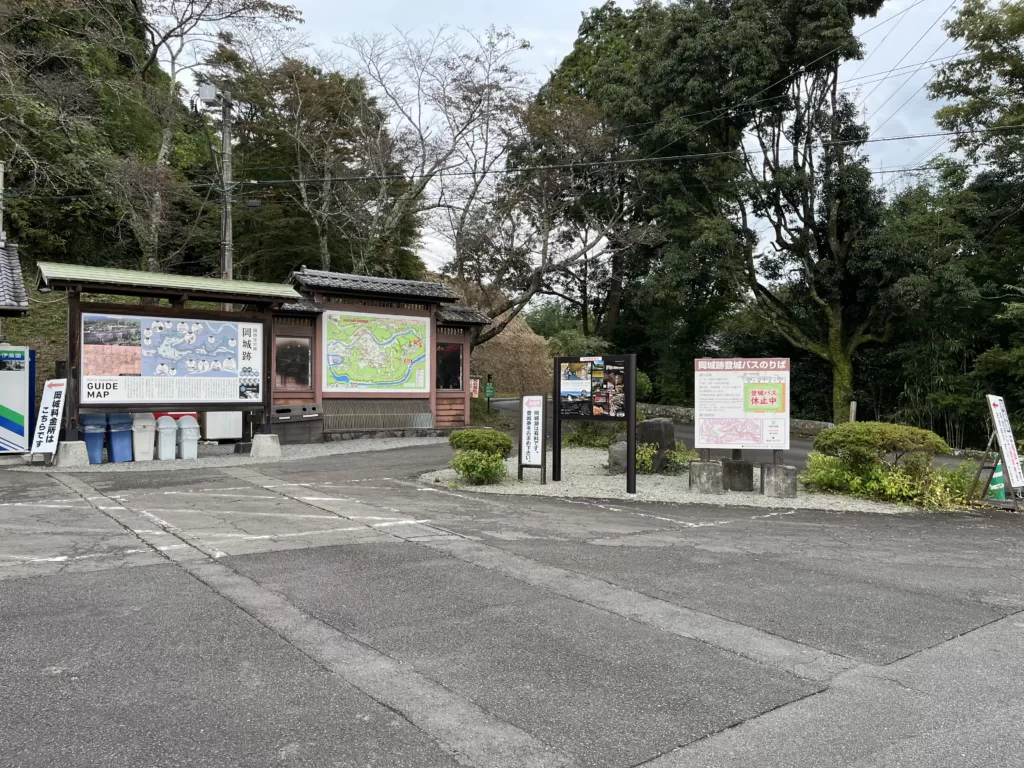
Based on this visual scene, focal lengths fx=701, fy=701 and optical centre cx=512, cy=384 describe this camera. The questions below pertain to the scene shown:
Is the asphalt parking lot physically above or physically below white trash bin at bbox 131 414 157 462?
below

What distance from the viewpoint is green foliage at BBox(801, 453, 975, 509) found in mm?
9203

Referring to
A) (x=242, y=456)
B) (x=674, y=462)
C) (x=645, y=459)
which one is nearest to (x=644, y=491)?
(x=645, y=459)

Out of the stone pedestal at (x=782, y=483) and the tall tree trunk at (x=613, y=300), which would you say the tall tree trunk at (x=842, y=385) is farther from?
the stone pedestal at (x=782, y=483)

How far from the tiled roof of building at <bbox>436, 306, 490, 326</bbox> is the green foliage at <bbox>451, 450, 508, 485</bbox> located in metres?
9.27

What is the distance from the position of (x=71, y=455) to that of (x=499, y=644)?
10.5 m

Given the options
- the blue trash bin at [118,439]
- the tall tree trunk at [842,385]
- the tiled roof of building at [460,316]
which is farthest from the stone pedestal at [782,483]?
the tall tree trunk at [842,385]

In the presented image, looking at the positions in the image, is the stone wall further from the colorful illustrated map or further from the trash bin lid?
the trash bin lid

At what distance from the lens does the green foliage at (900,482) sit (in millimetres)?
9203

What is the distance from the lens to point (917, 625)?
447cm

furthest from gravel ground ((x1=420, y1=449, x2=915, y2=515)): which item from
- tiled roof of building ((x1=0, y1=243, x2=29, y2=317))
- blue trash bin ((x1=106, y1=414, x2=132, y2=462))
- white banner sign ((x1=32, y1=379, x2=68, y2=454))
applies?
tiled roof of building ((x1=0, y1=243, x2=29, y2=317))

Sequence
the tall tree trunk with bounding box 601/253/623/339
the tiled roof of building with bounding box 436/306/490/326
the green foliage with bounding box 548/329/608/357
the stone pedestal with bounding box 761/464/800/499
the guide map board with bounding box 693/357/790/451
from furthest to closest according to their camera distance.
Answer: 1. the tall tree trunk with bounding box 601/253/623/339
2. the tiled roof of building with bounding box 436/306/490/326
3. the green foliage with bounding box 548/329/608/357
4. the guide map board with bounding box 693/357/790/451
5. the stone pedestal with bounding box 761/464/800/499

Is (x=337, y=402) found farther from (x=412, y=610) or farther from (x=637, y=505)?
(x=412, y=610)

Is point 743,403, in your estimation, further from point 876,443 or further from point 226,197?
point 226,197

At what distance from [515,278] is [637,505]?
15447mm
